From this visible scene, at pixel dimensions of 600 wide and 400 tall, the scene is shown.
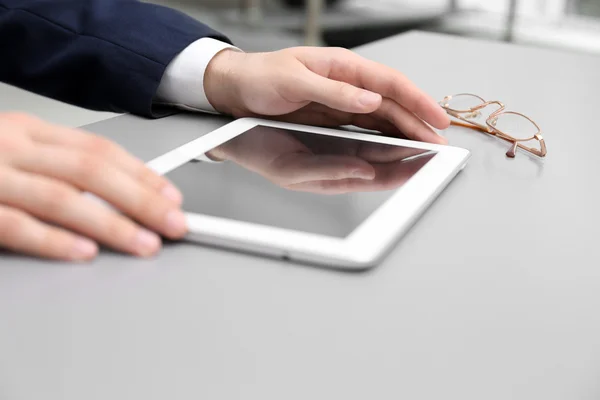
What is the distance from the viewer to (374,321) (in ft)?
1.25

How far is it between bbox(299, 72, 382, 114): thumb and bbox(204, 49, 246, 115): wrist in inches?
3.7

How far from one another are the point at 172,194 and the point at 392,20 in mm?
4372

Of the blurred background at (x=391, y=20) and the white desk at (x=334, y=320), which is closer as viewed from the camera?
the white desk at (x=334, y=320)

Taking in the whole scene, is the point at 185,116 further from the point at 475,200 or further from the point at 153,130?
the point at 475,200

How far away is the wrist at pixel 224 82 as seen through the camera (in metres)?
0.74

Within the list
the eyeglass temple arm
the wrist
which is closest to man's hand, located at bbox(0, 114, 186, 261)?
the wrist

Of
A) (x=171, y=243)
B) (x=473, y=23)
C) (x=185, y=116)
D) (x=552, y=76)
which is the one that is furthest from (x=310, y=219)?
(x=473, y=23)

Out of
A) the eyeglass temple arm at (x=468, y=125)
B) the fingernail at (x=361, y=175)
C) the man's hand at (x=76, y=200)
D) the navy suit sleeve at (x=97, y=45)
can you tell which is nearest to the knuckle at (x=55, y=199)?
the man's hand at (x=76, y=200)

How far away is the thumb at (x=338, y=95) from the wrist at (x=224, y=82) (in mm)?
94

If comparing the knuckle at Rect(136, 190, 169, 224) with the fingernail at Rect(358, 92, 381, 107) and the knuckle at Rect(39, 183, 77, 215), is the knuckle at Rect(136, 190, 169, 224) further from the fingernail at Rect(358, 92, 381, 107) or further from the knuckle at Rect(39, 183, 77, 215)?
the fingernail at Rect(358, 92, 381, 107)

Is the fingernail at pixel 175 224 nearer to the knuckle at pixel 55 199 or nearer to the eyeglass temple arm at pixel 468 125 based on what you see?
the knuckle at pixel 55 199

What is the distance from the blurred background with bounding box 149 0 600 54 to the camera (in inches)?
154

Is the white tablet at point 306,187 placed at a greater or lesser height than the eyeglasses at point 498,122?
greater

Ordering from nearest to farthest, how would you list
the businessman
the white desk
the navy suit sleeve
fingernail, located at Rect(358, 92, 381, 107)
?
the white desk < the businessman < fingernail, located at Rect(358, 92, 381, 107) < the navy suit sleeve
